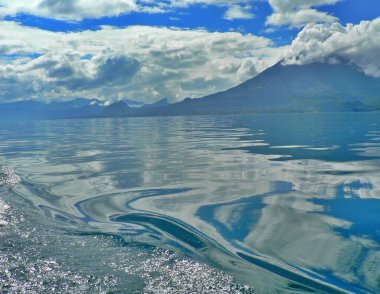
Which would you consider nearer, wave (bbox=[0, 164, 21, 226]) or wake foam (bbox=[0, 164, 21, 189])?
wave (bbox=[0, 164, 21, 226])

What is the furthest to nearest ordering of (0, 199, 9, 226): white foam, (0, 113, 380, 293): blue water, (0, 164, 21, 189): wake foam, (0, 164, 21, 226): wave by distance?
(0, 164, 21, 189): wake foam → (0, 164, 21, 226): wave → (0, 199, 9, 226): white foam → (0, 113, 380, 293): blue water

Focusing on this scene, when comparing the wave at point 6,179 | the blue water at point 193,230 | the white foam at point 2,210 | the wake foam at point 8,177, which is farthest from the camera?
the wake foam at point 8,177

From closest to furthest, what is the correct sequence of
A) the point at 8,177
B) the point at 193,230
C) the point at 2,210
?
the point at 193,230, the point at 2,210, the point at 8,177

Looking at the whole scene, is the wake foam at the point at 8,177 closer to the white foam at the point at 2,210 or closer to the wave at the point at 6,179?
the wave at the point at 6,179

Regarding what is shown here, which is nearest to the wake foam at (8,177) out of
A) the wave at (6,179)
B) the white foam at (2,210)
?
the wave at (6,179)

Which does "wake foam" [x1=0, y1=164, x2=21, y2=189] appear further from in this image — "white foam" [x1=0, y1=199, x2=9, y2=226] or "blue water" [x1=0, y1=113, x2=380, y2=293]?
"white foam" [x1=0, y1=199, x2=9, y2=226]

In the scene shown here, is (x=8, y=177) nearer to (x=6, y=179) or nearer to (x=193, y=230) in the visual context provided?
(x=6, y=179)

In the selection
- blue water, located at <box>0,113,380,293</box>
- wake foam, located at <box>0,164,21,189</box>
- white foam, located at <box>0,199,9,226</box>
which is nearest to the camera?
blue water, located at <box>0,113,380,293</box>

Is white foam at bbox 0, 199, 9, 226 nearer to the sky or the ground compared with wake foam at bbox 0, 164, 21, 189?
nearer to the sky

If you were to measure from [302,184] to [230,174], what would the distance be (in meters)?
6.12

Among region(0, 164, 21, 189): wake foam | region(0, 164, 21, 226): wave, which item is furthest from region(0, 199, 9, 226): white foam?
region(0, 164, 21, 189): wake foam

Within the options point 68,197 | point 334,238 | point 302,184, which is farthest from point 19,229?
point 302,184

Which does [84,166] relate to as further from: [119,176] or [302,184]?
[302,184]

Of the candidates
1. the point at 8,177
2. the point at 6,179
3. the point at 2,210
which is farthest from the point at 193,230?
the point at 8,177
